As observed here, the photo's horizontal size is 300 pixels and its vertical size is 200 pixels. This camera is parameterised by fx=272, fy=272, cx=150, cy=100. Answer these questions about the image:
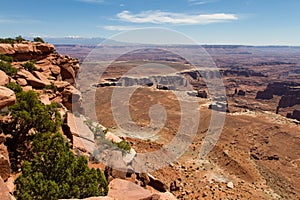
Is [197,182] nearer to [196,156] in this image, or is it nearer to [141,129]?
[196,156]

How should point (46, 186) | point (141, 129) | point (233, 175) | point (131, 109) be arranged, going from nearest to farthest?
point (46, 186), point (233, 175), point (141, 129), point (131, 109)

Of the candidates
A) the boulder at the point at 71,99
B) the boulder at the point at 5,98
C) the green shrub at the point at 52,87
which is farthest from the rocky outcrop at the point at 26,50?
the boulder at the point at 5,98

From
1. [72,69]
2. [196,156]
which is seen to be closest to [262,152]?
[196,156]

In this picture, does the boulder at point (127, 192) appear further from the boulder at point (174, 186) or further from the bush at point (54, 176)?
the boulder at point (174, 186)

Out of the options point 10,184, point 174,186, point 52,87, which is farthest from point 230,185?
point 10,184

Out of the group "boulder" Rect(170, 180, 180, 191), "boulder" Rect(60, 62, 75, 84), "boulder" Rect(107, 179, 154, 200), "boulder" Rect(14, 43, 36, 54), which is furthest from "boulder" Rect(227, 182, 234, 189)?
"boulder" Rect(14, 43, 36, 54)

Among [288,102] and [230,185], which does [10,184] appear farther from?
[288,102]

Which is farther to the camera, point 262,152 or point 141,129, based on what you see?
point 141,129
